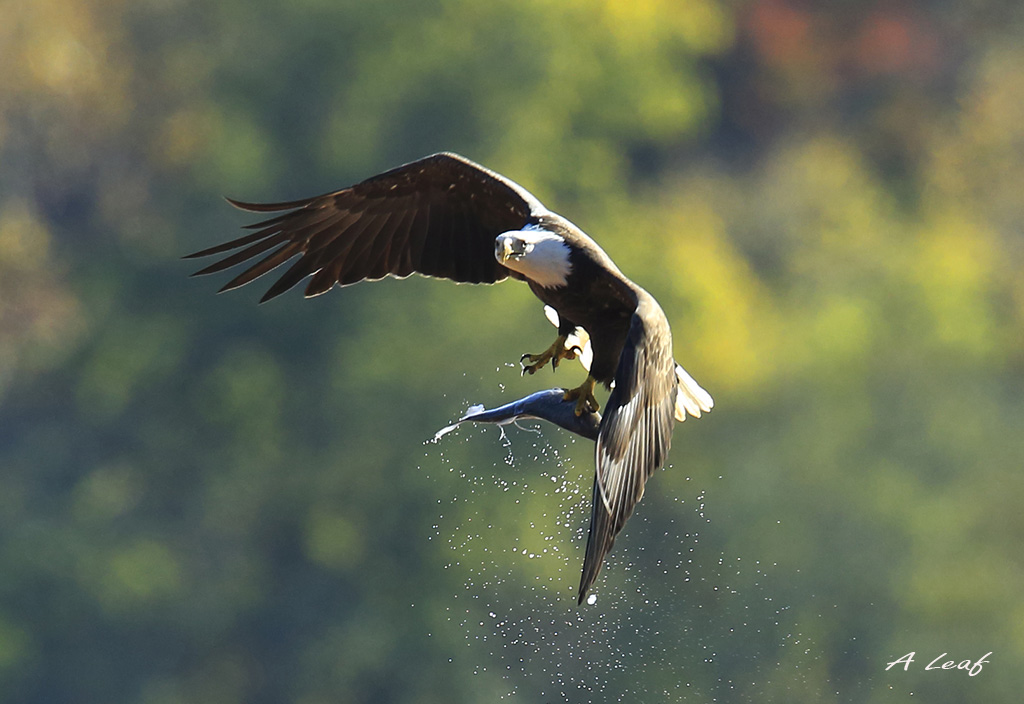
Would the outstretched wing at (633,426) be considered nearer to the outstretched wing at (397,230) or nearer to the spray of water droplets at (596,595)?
the outstretched wing at (397,230)

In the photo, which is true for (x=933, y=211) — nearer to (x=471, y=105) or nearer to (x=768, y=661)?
(x=471, y=105)

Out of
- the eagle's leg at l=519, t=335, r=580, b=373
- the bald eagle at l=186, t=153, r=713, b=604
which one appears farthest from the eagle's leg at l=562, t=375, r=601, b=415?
the eagle's leg at l=519, t=335, r=580, b=373

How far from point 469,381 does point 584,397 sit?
446 inches

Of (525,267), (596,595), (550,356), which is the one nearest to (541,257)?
(525,267)

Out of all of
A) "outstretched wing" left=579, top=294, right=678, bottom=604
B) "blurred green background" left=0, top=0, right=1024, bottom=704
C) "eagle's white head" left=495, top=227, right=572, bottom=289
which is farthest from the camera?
"blurred green background" left=0, top=0, right=1024, bottom=704

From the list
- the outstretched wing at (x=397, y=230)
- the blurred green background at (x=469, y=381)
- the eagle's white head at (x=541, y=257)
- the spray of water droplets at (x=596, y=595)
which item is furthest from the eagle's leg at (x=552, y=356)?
the blurred green background at (x=469, y=381)

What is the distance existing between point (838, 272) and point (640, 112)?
338 cm

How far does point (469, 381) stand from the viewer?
1675cm

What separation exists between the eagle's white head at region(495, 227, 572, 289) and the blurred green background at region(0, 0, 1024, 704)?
8549mm

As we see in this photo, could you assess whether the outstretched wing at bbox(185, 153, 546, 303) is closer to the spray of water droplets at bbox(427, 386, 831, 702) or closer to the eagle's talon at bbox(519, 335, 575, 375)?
the eagle's talon at bbox(519, 335, 575, 375)

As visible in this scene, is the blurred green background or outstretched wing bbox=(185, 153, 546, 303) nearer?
outstretched wing bbox=(185, 153, 546, 303)

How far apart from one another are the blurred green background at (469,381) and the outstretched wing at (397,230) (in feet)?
25.2

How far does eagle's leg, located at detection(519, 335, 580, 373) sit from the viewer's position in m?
5.62

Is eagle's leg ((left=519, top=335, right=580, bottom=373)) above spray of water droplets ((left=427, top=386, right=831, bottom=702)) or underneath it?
above
